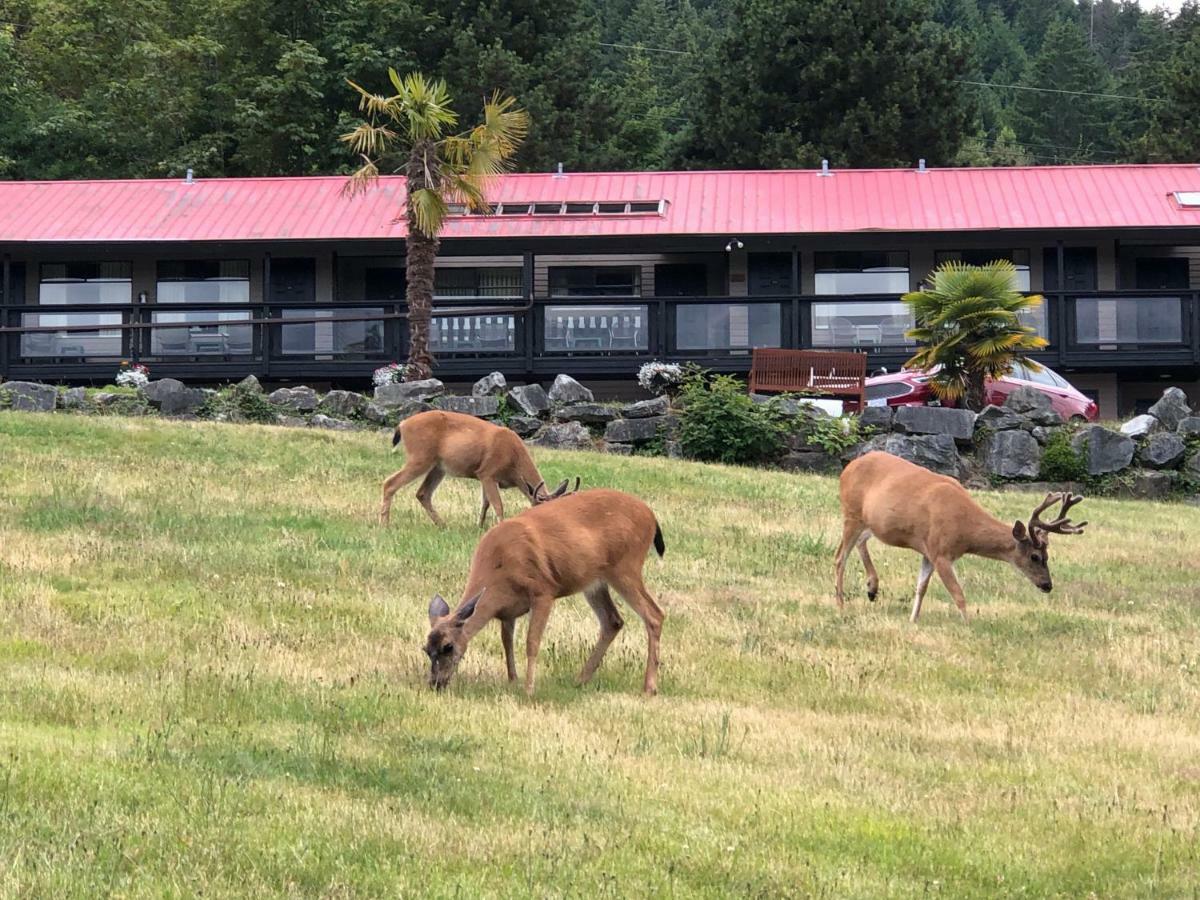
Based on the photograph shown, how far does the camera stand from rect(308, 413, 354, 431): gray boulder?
24.8 meters

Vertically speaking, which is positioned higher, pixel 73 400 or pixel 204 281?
pixel 204 281

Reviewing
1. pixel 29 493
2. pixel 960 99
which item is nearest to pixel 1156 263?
pixel 960 99

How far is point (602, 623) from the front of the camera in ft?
34.5

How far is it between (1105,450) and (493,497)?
39.1ft

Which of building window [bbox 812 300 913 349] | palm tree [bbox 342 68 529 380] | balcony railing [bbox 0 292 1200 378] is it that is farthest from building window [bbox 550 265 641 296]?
palm tree [bbox 342 68 529 380]

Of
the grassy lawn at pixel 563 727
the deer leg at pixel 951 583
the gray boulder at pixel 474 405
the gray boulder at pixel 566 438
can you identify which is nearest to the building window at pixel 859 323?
the gray boulder at pixel 566 438

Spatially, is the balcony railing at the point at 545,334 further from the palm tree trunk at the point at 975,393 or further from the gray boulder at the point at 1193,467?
the gray boulder at the point at 1193,467

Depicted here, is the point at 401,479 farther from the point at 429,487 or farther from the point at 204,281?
the point at 204,281

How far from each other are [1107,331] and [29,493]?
1911 centimetres

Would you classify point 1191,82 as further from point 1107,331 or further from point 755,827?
point 755,827

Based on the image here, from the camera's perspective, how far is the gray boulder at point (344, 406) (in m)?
25.4

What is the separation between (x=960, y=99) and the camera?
47.8 meters

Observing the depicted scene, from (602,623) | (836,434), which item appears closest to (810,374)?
(836,434)

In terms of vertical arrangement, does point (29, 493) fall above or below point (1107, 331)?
below
